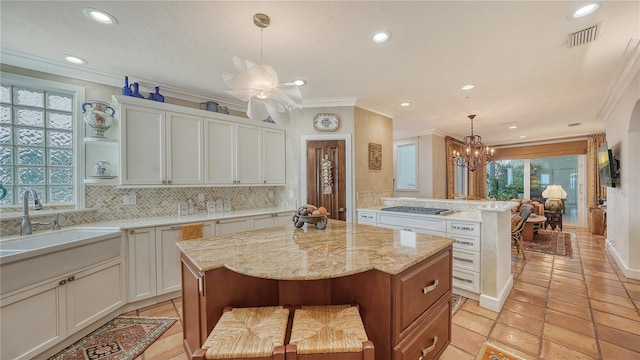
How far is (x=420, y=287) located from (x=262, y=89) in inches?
63.5

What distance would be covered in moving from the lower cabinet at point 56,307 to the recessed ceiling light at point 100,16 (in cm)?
204

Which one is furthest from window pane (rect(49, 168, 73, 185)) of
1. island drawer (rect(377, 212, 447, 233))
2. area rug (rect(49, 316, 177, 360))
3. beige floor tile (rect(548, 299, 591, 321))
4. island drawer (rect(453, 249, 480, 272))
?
beige floor tile (rect(548, 299, 591, 321))

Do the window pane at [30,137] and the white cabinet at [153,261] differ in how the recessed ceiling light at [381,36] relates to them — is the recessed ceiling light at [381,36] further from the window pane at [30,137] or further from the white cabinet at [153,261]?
the window pane at [30,137]

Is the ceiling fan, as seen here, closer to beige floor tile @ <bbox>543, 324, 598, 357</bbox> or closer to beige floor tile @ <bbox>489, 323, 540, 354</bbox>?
beige floor tile @ <bbox>489, 323, 540, 354</bbox>

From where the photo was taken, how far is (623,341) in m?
1.97

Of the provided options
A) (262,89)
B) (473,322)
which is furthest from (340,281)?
(473,322)

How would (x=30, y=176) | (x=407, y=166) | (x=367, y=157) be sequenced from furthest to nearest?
(x=407, y=166) → (x=367, y=157) → (x=30, y=176)

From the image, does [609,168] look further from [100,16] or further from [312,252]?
[100,16]

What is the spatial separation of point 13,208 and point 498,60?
198 inches

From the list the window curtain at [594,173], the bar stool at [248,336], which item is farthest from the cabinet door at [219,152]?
the window curtain at [594,173]

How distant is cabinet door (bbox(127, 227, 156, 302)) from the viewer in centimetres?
244

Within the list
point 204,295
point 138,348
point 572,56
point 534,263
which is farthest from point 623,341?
point 138,348

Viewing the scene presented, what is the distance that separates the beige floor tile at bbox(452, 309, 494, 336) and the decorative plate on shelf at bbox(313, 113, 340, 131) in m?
2.79

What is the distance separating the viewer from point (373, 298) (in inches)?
50.7
